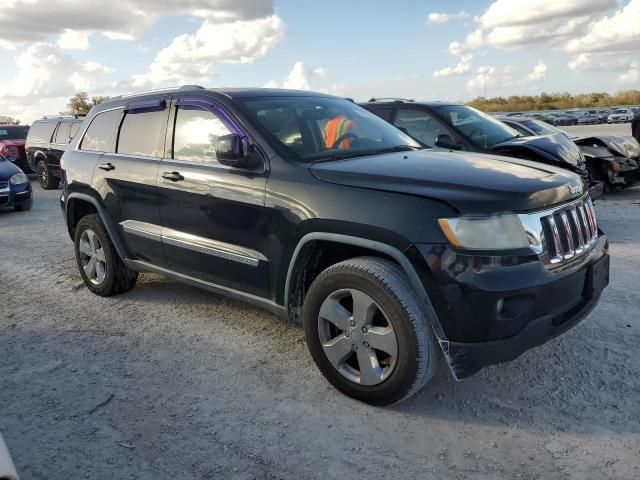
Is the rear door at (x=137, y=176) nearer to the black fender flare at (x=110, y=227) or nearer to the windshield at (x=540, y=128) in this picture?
the black fender flare at (x=110, y=227)

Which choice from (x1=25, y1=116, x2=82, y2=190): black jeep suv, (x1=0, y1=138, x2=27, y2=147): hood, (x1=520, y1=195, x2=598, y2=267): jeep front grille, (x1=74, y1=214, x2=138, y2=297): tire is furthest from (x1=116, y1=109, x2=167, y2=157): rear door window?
(x1=0, y1=138, x2=27, y2=147): hood

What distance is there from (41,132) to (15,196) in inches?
178

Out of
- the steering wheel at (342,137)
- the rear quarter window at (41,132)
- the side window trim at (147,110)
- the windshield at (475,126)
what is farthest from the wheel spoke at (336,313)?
the rear quarter window at (41,132)

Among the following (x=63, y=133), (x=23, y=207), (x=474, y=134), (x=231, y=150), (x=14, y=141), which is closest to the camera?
(x=231, y=150)

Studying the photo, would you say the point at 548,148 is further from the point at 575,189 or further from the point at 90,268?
the point at 90,268

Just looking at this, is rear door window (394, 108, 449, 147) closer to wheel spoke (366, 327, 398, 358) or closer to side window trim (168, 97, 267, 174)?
side window trim (168, 97, 267, 174)

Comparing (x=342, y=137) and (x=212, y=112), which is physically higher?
(x=212, y=112)

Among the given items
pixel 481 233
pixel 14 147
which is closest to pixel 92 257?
pixel 481 233

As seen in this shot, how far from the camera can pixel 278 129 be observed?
382cm

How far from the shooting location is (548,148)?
7.41 meters

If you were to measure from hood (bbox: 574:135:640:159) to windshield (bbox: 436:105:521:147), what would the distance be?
1986 mm

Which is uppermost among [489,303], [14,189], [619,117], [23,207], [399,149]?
[619,117]

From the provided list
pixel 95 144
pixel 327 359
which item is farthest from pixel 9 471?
pixel 95 144

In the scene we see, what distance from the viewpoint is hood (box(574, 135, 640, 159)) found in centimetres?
902
